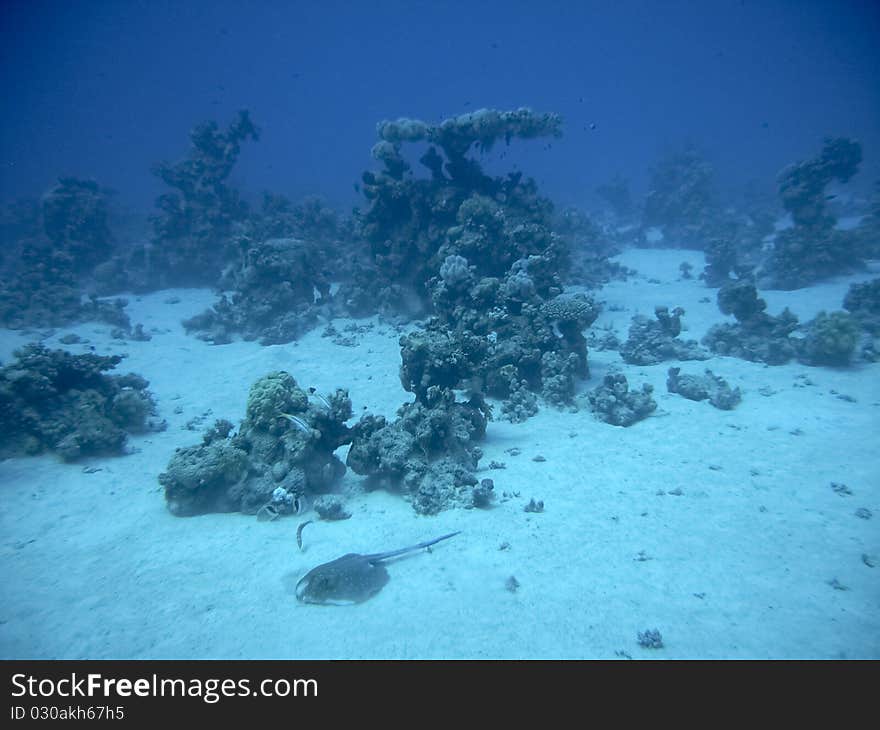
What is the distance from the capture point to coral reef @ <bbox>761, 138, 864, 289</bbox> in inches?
728

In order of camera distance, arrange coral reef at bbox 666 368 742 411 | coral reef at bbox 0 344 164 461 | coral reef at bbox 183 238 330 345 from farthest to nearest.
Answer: coral reef at bbox 183 238 330 345 < coral reef at bbox 666 368 742 411 < coral reef at bbox 0 344 164 461

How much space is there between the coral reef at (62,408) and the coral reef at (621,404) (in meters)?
11.7

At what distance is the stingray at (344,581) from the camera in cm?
577

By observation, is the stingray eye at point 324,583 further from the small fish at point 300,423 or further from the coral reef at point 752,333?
the coral reef at point 752,333

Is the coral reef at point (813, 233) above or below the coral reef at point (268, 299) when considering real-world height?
above

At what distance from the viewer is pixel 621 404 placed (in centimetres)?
1054

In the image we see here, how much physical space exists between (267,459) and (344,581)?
366cm

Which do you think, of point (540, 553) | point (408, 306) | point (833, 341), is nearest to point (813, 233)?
point (833, 341)

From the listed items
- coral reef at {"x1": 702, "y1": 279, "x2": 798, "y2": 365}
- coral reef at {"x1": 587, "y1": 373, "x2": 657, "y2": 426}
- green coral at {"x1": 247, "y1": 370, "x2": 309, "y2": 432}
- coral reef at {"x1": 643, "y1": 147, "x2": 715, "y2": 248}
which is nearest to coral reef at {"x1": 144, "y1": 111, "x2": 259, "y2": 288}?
green coral at {"x1": 247, "y1": 370, "x2": 309, "y2": 432}

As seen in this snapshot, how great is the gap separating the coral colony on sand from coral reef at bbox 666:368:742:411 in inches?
2.2

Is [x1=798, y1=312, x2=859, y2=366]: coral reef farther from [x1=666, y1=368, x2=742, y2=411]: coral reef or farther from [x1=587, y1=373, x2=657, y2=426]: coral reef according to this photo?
[x1=587, y1=373, x2=657, y2=426]: coral reef

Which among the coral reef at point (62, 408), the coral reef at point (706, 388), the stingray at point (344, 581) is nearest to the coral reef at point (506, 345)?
the coral reef at point (706, 388)

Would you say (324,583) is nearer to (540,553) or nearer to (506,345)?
(540,553)
